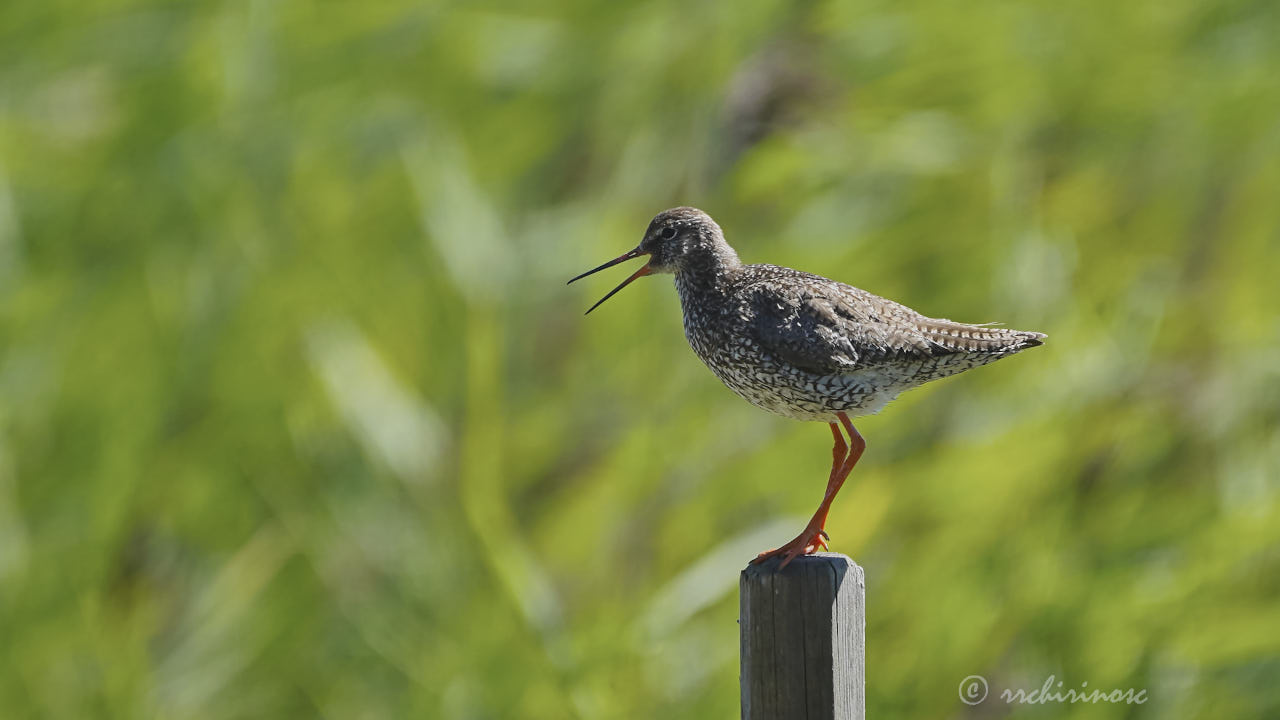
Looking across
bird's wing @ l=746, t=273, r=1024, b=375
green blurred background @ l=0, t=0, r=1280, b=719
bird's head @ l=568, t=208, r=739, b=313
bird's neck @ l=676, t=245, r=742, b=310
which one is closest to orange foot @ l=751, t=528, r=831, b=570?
bird's wing @ l=746, t=273, r=1024, b=375

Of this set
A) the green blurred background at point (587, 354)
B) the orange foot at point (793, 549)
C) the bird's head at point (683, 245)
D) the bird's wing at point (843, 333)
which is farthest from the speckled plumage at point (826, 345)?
the green blurred background at point (587, 354)

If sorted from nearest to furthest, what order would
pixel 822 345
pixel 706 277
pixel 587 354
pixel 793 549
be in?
pixel 793 549 → pixel 822 345 → pixel 706 277 → pixel 587 354

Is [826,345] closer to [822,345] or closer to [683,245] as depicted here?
[822,345]

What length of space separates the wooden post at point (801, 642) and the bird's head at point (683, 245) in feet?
4.01

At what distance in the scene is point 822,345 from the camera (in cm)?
387

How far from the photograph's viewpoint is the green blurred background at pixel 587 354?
223 inches

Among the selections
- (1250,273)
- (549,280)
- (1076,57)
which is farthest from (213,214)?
(1250,273)

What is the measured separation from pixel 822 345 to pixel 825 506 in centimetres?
54

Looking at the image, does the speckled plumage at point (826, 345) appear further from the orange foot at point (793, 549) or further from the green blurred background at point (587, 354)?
the green blurred background at point (587, 354)

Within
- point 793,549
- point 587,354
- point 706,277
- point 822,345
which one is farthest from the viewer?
point 587,354

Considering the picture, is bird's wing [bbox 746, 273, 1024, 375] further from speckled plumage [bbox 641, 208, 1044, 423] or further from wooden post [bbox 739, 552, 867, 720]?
wooden post [bbox 739, 552, 867, 720]

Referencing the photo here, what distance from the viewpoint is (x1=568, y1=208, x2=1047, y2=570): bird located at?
389cm

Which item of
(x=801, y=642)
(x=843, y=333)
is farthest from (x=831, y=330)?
(x=801, y=642)

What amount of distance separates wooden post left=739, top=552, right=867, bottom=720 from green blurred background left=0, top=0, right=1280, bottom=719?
219cm
